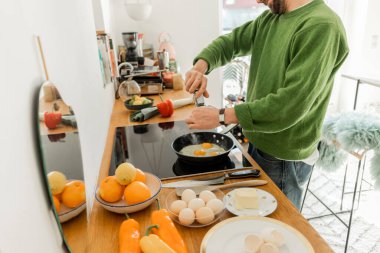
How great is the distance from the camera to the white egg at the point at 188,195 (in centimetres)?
→ 88

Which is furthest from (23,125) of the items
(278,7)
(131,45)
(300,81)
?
(131,45)

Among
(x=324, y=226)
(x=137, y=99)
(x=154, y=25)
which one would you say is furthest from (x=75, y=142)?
(x=154, y=25)

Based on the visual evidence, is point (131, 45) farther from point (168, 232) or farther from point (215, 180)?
point (168, 232)

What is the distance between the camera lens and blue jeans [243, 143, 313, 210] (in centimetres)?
130

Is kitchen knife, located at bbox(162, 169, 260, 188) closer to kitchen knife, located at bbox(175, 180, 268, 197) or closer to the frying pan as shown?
kitchen knife, located at bbox(175, 180, 268, 197)

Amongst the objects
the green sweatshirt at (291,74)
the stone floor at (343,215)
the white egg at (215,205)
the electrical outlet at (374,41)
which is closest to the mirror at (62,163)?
the white egg at (215,205)

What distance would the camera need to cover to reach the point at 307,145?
3.97 feet

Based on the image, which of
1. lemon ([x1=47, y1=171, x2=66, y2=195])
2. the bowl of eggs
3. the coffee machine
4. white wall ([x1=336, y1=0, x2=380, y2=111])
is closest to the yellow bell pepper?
the bowl of eggs

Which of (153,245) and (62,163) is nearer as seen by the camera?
(62,163)

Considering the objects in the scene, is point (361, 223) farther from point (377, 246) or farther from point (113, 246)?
point (113, 246)

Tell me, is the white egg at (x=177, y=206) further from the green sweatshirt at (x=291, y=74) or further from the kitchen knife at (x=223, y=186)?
the green sweatshirt at (x=291, y=74)

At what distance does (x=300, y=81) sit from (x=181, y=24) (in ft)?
7.29

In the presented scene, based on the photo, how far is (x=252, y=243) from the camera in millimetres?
697

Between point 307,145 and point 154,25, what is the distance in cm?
217
